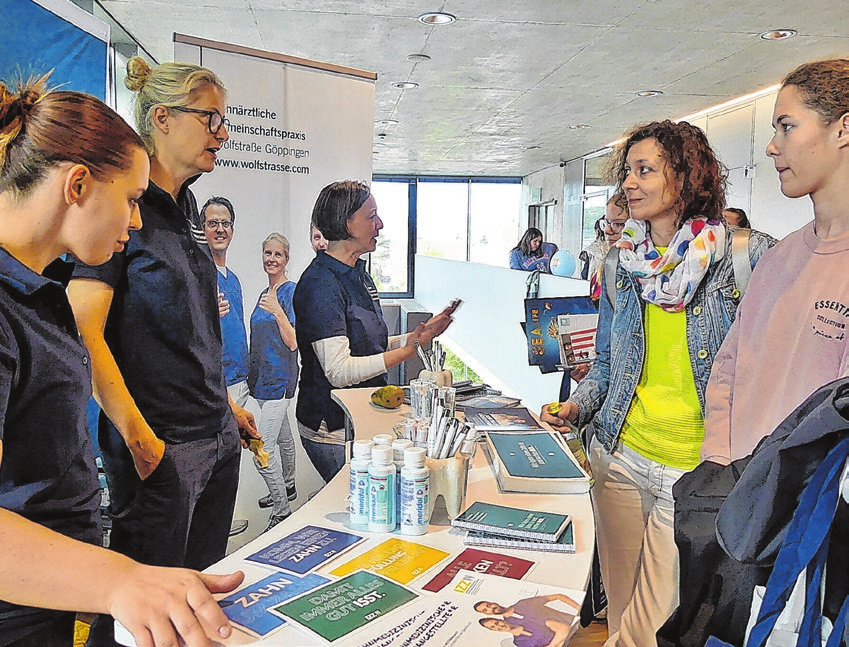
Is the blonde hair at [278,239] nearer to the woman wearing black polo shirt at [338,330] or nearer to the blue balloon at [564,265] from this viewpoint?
the woman wearing black polo shirt at [338,330]

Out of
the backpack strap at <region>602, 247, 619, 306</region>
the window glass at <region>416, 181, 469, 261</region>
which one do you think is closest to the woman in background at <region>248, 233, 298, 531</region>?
the backpack strap at <region>602, 247, 619, 306</region>

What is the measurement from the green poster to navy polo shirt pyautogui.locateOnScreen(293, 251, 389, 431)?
5.07 feet

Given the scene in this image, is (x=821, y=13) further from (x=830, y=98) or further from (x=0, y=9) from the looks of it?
(x=0, y=9)

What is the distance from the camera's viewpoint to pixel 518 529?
1.29 m

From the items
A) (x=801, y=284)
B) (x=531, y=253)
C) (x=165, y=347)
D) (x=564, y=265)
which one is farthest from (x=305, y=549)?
(x=531, y=253)

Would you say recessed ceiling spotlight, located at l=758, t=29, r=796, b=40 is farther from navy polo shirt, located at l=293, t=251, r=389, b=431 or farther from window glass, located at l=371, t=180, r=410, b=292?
window glass, located at l=371, t=180, r=410, b=292

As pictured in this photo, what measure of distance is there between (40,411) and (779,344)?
54.0 inches

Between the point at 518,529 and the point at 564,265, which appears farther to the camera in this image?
the point at 564,265

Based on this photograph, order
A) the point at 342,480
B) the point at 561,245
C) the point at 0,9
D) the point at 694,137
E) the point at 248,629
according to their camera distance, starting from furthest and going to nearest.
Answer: the point at 561,245, the point at 0,9, the point at 694,137, the point at 342,480, the point at 248,629

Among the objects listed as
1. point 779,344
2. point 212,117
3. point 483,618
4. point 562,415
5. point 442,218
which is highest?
point 442,218

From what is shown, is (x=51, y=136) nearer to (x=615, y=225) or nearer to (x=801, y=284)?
(x=801, y=284)

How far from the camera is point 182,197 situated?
1875mm

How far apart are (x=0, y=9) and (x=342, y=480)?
71.0 inches

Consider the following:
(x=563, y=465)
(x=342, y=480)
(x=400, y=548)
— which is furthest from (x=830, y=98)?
(x=342, y=480)
